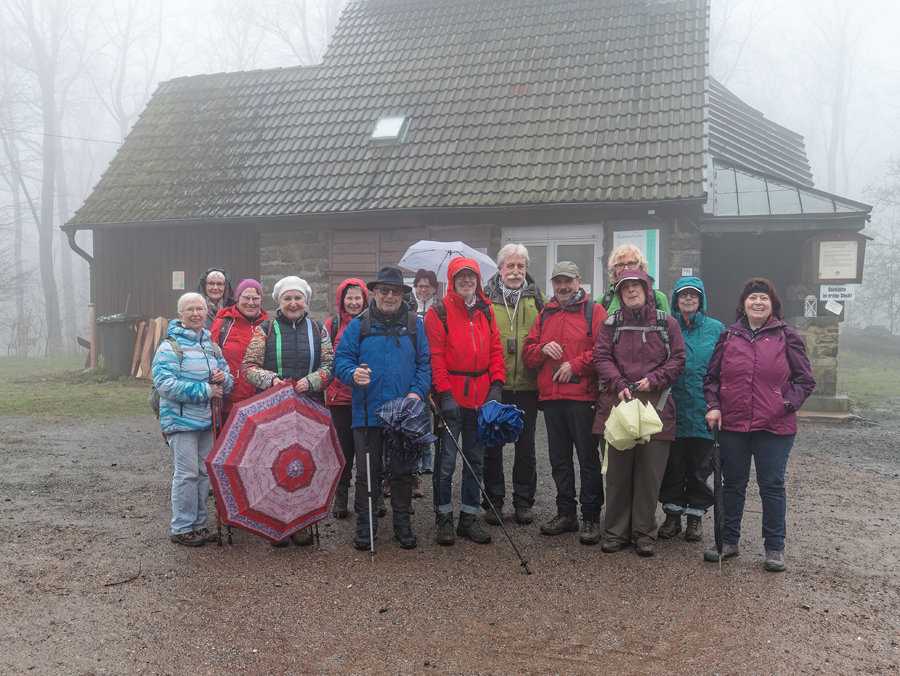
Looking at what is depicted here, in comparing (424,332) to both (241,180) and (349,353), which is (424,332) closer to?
(349,353)

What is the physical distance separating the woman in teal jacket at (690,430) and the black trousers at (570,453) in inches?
18.5

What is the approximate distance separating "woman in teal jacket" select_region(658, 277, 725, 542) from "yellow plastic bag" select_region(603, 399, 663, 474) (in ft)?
1.32

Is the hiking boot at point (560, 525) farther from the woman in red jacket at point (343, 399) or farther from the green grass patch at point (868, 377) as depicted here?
the green grass patch at point (868, 377)

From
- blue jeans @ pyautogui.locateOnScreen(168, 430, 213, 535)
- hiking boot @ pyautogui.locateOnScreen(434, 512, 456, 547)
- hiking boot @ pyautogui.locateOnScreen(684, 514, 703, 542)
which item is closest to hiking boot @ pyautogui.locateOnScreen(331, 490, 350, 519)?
hiking boot @ pyautogui.locateOnScreen(434, 512, 456, 547)

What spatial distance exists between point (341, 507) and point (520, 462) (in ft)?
4.28

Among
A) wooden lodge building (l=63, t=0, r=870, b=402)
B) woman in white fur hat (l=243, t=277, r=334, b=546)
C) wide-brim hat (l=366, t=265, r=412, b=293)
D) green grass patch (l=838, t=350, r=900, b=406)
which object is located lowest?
green grass patch (l=838, t=350, r=900, b=406)

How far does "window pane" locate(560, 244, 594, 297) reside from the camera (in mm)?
10195

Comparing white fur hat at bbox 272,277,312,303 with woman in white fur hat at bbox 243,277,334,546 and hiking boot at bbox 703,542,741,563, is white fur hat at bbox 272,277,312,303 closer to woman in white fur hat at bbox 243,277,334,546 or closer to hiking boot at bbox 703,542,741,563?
woman in white fur hat at bbox 243,277,334,546

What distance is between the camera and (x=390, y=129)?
11.9m

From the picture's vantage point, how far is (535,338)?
4.66 metres

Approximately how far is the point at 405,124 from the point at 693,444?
29.2 feet

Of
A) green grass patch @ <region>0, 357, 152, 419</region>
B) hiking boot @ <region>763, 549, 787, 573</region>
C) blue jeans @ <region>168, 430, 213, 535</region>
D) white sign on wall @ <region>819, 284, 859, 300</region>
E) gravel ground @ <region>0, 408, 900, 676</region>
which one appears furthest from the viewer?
green grass patch @ <region>0, 357, 152, 419</region>

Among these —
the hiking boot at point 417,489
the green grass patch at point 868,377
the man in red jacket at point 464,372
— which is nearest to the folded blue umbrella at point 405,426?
the man in red jacket at point 464,372

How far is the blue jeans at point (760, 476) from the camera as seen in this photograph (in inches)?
158
